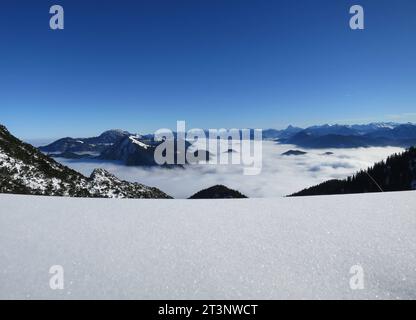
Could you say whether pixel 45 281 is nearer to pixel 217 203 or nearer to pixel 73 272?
pixel 73 272

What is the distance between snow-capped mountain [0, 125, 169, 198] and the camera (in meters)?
83.4

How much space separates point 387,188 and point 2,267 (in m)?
173

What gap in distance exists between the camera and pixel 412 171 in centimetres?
15088

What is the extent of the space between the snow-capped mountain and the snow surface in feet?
254

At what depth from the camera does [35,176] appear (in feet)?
299

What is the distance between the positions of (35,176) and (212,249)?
100846mm

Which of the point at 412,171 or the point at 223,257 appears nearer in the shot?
the point at 223,257

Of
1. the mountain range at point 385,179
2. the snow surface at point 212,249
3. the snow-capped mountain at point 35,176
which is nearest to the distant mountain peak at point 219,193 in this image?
the mountain range at point 385,179

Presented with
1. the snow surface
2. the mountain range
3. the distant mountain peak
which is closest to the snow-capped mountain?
the distant mountain peak

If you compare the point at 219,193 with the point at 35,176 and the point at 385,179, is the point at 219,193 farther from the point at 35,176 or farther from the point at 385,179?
the point at 35,176

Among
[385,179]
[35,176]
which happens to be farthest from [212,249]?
[385,179]
